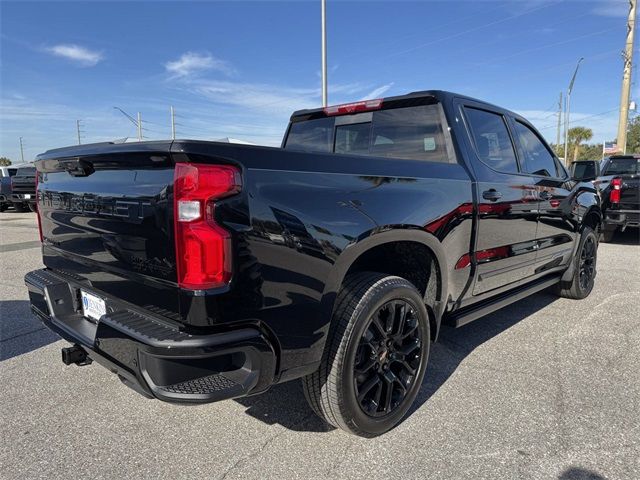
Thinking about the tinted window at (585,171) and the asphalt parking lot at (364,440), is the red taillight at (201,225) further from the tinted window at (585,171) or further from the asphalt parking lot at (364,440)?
the tinted window at (585,171)

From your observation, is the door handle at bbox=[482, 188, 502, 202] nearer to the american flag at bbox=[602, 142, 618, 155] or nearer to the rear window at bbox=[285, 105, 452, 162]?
the rear window at bbox=[285, 105, 452, 162]

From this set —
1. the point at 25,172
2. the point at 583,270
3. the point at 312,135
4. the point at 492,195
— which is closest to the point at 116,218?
the point at 312,135

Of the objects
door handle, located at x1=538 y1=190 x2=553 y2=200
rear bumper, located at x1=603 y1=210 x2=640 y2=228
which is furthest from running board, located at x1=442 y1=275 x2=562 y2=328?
rear bumper, located at x1=603 y1=210 x2=640 y2=228

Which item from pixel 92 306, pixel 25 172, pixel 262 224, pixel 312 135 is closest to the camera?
pixel 262 224

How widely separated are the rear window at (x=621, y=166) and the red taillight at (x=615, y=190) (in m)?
1.32

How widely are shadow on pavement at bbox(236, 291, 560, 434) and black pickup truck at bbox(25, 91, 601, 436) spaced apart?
1.23ft

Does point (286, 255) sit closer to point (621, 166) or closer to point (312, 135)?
point (312, 135)

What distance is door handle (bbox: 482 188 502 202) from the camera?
3.17 metres

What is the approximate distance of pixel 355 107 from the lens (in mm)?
3547

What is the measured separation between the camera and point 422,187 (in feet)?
8.75

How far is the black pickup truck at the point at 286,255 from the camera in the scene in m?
1.80

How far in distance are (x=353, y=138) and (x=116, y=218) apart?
206 cm

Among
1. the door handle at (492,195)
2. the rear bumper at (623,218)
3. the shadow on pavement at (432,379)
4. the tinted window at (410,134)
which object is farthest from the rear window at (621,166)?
the tinted window at (410,134)

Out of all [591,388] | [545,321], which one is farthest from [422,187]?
[545,321]
